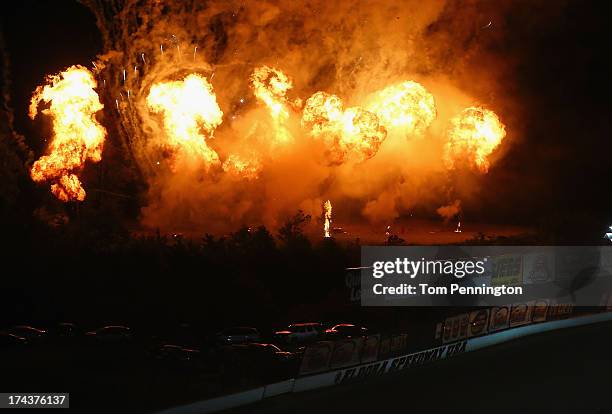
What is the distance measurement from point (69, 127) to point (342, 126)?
1178cm

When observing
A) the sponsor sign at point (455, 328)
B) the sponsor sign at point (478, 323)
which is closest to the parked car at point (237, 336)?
the sponsor sign at point (455, 328)

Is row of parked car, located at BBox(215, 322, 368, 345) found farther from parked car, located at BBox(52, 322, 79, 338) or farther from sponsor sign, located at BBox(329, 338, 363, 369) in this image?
sponsor sign, located at BBox(329, 338, 363, 369)

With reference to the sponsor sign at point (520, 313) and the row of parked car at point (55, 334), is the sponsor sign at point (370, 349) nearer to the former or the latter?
the sponsor sign at point (520, 313)

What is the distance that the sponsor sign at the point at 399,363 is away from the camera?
1827 cm

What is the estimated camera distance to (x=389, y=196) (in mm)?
40500

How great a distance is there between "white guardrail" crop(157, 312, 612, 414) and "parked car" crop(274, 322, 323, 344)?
5380mm

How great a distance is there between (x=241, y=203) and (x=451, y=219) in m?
14.2

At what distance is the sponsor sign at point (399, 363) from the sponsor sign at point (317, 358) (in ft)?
1.72

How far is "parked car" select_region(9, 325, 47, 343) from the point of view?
24297 millimetres

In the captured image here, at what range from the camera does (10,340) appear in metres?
23.0

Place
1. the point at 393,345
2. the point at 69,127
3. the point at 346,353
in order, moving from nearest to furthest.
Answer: the point at 346,353
the point at 393,345
the point at 69,127

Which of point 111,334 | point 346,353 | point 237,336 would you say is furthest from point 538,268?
point 111,334

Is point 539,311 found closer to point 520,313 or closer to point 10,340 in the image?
point 520,313

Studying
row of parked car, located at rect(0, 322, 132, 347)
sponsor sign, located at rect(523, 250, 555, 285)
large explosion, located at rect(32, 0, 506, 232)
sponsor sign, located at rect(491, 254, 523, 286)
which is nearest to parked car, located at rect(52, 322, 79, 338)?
row of parked car, located at rect(0, 322, 132, 347)
